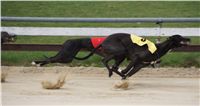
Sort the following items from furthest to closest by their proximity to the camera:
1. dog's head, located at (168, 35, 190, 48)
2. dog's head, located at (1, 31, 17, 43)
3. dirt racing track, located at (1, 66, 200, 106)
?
dog's head, located at (1, 31, 17, 43) → dog's head, located at (168, 35, 190, 48) → dirt racing track, located at (1, 66, 200, 106)

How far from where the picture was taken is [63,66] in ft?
39.3

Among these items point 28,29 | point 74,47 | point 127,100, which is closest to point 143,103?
point 127,100

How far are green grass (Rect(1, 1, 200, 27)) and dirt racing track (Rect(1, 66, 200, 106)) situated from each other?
4656 mm

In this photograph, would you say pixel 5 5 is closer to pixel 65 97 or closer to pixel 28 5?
pixel 28 5

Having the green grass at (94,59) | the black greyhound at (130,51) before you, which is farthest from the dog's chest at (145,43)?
the green grass at (94,59)

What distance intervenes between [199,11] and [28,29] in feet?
19.9

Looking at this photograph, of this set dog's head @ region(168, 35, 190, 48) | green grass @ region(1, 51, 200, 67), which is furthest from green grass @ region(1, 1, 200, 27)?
dog's head @ region(168, 35, 190, 48)

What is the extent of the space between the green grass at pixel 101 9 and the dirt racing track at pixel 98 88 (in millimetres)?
4656

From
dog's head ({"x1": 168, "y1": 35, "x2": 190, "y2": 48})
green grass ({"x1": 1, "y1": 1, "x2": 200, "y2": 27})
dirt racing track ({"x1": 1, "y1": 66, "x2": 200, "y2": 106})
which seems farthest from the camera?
green grass ({"x1": 1, "y1": 1, "x2": 200, "y2": 27})

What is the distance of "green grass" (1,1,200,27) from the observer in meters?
16.8

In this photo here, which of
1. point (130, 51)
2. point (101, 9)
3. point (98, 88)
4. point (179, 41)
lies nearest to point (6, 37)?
point (130, 51)

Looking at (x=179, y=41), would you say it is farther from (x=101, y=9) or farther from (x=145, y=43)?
(x=101, y=9)

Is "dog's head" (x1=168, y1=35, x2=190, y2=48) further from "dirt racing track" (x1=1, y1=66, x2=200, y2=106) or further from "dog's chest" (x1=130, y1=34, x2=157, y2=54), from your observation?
"dirt racing track" (x1=1, y1=66, x2=200, y2=106)

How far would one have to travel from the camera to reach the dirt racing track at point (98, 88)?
8.24 m
